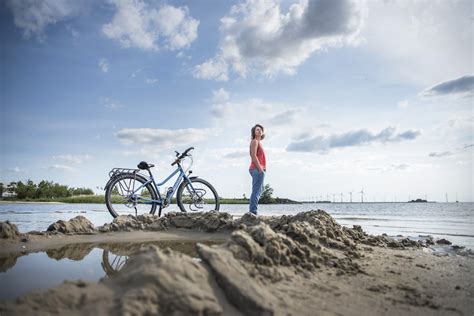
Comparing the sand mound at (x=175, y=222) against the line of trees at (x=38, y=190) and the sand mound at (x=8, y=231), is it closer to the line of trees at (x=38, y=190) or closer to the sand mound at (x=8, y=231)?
the sand mound at (x=8, y=231)

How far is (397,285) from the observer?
287 centimetres

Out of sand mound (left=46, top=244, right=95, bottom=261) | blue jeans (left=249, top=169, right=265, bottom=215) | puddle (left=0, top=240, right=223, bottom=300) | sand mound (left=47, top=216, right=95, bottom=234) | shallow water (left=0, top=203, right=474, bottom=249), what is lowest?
shallow water (left=0, top=203, right=474, bottom=249)

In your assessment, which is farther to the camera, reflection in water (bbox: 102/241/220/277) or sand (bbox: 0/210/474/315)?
reflection in water (bbox: 102/241/220/277)

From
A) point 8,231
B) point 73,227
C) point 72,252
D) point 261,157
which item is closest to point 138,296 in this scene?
point 72,252

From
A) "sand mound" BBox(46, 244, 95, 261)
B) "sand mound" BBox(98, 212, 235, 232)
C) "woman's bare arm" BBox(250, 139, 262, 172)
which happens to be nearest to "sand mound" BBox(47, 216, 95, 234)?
"sand mound" BBox(98, 212, 235, 232)

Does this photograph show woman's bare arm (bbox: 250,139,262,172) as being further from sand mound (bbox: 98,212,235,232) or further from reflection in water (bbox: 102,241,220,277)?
reflection in water (bbox: 102,241,220,277)

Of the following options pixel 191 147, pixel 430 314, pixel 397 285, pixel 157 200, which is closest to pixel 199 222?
pixel 157 200

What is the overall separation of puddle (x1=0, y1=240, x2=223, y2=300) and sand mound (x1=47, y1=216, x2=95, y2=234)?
3.07 feet

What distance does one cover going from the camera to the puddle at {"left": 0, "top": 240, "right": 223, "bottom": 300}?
2781 mm

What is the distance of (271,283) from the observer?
2.42 meters

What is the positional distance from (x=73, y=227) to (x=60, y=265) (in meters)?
2.47

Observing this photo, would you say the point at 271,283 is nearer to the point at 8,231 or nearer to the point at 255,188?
the point at 8,231

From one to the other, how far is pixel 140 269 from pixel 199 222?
176 inches

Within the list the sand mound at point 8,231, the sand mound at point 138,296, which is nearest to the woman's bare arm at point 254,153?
the sand mound at point 8,231
